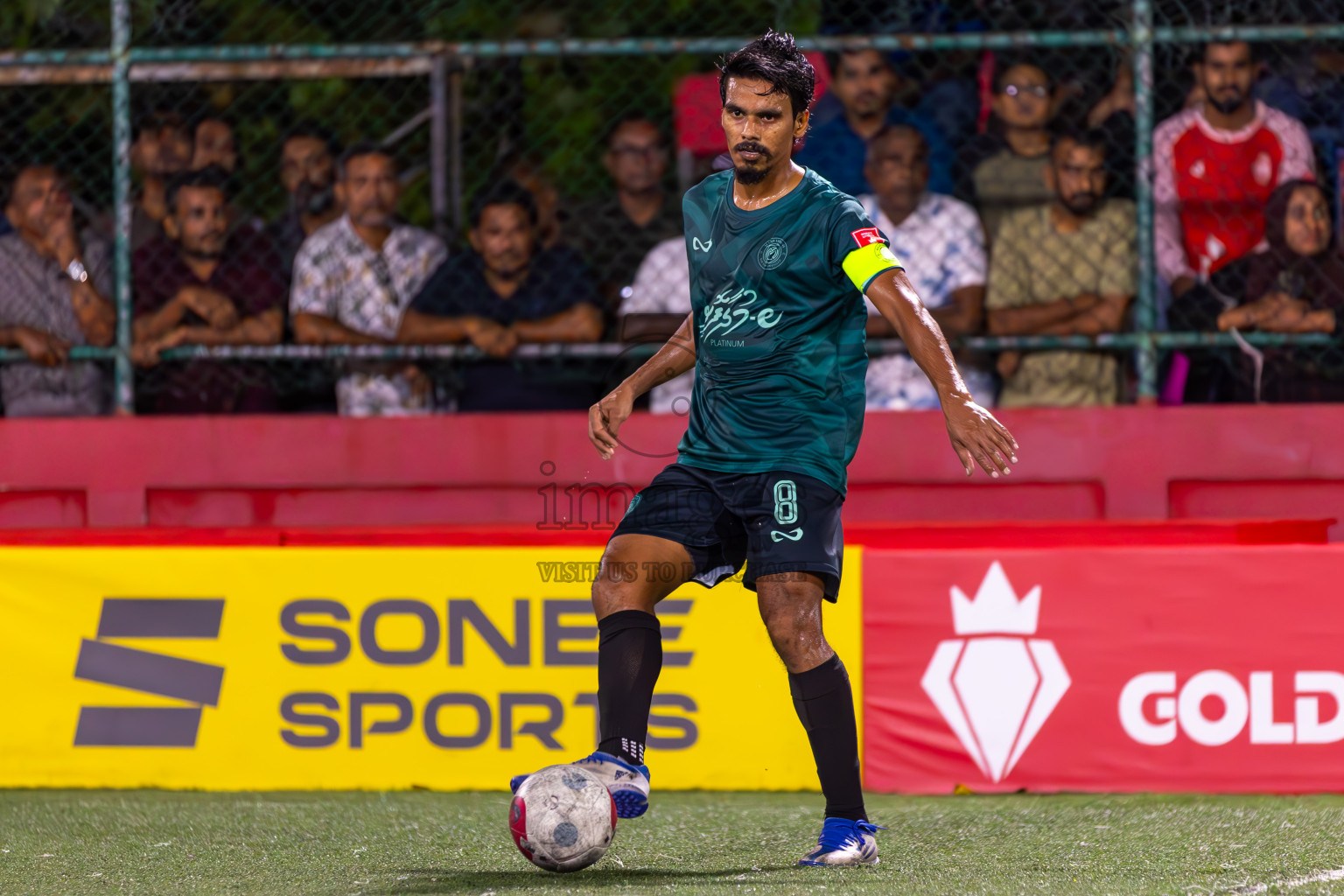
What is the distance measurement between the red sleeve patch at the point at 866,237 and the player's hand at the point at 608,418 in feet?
2.29

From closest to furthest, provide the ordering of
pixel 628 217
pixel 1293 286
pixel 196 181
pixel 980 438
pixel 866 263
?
pixel 980 438, pixel 866 263, pixel 1293 286, pixel 628 217, pixel 196 181

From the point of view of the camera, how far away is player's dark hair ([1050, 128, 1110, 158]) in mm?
6477

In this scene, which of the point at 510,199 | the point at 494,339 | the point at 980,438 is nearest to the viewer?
the point at 980,438

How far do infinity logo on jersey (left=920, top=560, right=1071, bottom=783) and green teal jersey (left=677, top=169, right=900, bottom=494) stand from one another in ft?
5.07

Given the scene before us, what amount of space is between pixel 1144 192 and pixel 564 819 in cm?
390

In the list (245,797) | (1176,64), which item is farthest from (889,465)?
(245,797)

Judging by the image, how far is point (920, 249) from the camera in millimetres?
6516

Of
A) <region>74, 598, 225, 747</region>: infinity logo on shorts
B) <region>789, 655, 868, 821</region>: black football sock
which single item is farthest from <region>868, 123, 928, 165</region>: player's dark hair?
<region>789, 655, 868, 821</region>: black football sock

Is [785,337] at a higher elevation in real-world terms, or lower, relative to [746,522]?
higher

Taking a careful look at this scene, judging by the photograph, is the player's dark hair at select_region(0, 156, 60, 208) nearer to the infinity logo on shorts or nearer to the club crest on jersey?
the infinity logo on shorts

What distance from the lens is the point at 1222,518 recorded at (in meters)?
6.02

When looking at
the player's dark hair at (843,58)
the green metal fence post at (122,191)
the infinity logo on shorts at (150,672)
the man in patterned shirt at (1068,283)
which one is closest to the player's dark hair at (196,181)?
the green metal fence post at (122,191)

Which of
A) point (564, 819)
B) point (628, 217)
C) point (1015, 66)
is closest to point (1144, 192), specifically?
point (1015, 66)

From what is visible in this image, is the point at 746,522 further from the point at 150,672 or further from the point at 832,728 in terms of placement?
the point at 150,672
